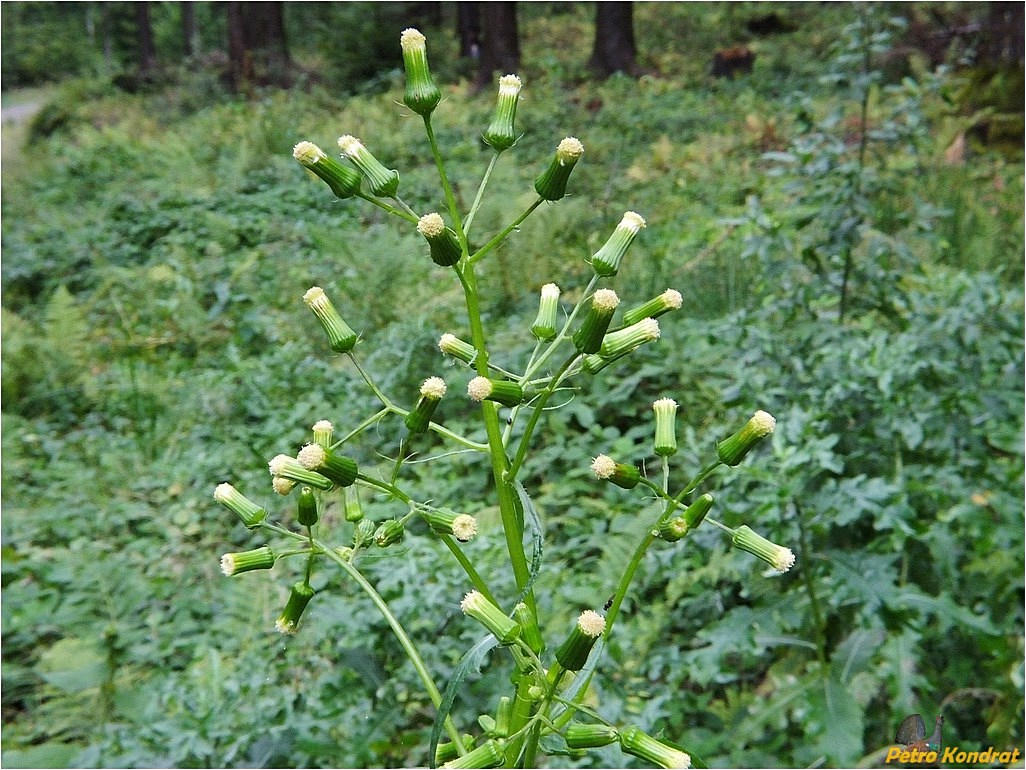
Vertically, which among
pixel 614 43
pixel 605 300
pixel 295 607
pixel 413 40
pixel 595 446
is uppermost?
pixel 614 43

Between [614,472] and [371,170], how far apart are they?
0.43 metres

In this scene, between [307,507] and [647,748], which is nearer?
[647,748]

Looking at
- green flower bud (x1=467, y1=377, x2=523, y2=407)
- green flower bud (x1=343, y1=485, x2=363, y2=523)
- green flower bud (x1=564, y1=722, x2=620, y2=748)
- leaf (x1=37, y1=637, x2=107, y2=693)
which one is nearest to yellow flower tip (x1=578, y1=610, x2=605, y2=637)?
green flower bud (x1=564, y1=722, x2=620, y2=748)

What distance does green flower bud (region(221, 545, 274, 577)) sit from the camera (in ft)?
3.22

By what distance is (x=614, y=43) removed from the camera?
13812 mm

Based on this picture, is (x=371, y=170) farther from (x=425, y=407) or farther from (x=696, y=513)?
(x=696, y=513)

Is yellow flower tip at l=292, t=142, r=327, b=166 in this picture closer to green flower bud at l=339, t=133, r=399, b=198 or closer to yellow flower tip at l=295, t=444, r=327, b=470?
green flower bud at l=339, t=133, r=399, b=198

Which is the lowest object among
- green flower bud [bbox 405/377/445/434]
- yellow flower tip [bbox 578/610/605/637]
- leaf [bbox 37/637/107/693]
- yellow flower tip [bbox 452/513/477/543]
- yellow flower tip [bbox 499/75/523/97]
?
leaf [bbox 37/637/107/693]

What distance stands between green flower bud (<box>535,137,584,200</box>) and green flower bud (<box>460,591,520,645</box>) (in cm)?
43

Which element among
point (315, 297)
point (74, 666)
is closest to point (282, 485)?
point (315, 297)

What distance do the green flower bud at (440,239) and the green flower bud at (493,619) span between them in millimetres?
334

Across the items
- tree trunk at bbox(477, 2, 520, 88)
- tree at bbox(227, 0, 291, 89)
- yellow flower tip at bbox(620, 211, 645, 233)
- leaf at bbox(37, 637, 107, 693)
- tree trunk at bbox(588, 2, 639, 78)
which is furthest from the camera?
tree at bbox(227, 0, 291, 89)

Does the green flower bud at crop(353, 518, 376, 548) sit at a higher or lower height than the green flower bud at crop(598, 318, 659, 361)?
lower

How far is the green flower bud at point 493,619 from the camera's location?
827 mm
